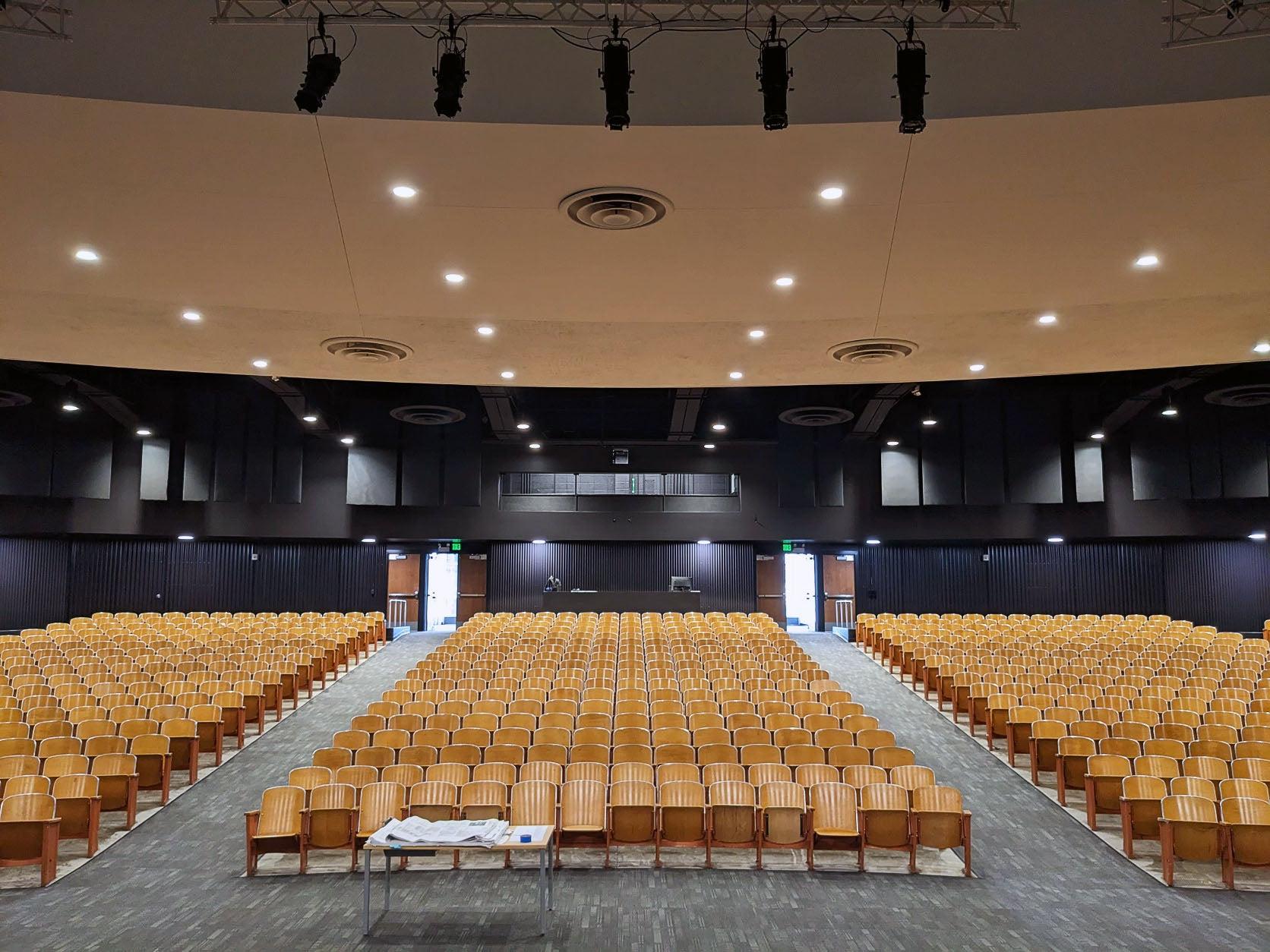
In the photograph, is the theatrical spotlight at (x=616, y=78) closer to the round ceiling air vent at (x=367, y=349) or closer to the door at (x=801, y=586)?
the round ceiling air vent at (x=367, y=349)

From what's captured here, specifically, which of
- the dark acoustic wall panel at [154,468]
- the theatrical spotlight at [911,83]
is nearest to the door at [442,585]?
the dark acoustic wall panel at [154,468]

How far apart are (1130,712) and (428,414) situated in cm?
1398

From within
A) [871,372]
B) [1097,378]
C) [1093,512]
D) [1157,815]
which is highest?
[1097,378]

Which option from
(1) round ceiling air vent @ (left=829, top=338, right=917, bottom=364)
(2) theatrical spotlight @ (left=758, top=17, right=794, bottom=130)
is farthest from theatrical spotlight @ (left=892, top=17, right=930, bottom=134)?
(1) round ceiling air vent @ (left=829, top=338, right=917, bottom=364)

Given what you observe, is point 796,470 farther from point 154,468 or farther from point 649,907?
point 649,907

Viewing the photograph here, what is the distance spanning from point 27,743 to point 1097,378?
19.6 meters

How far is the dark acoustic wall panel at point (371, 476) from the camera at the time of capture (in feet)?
70.3

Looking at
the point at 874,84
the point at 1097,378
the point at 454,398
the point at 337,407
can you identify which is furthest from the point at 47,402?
the point at 1097,378

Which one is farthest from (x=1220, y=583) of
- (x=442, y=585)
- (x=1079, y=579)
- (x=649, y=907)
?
(x=649, y=907)

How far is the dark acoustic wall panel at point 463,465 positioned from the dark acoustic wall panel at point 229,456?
4.74 meters

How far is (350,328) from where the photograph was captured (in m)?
10.5

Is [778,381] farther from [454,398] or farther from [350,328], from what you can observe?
[454,398]

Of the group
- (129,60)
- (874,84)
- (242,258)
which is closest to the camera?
(129,60)

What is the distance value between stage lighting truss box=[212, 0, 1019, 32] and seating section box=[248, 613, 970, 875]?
5451mm
